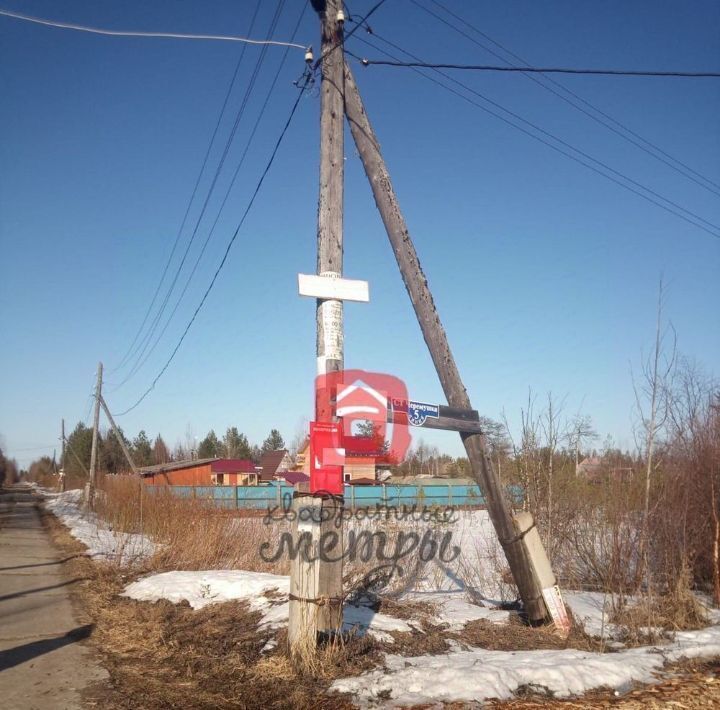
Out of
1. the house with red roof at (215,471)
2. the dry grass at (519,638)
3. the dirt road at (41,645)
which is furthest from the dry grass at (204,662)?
the house with red roof at (215,471)

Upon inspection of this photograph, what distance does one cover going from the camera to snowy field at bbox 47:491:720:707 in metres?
4.43

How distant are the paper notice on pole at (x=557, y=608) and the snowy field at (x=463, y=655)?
253 millimetres

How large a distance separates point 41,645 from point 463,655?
4.10 meters

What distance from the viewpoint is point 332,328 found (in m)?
5.94

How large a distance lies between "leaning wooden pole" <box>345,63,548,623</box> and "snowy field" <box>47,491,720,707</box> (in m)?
0.61

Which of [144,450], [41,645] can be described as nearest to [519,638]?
[41,645]

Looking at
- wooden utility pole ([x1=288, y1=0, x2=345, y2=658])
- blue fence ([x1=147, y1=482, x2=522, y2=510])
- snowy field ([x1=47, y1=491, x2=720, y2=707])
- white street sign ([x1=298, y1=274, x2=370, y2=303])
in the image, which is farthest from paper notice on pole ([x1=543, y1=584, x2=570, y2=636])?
blue fence ([x1=147, y1=482, x2=522, y2=510])

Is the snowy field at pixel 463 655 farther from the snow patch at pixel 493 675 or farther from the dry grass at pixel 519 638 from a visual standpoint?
the dry grass at pixel 519 638

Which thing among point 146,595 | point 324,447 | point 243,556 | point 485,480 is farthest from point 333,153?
point 243,556

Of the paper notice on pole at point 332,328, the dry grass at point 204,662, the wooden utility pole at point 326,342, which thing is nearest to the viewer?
the dry grass at point 204,662

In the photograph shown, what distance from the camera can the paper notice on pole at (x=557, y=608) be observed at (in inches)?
243

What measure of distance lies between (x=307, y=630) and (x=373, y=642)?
0.71 meters

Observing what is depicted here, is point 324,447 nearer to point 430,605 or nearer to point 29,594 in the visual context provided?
point 430,605

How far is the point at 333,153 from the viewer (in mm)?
6262
